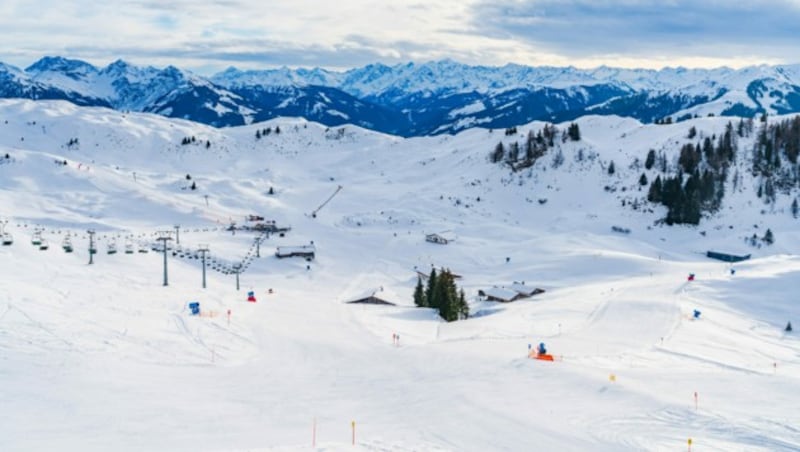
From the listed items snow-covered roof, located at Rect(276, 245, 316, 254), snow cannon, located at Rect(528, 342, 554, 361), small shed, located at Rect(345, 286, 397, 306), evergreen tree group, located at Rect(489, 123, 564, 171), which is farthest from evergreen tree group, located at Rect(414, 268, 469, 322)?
evergreen tree group, located at Rect(489, 123, 564, 171)

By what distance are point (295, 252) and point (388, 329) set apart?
1433 inches

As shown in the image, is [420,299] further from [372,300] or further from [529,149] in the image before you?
[529,149]

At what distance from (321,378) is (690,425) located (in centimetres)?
1692

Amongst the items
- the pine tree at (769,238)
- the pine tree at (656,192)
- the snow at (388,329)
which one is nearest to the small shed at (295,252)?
the snow at (388,329)

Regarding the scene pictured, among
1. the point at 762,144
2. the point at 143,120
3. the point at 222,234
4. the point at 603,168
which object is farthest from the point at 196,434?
the point at 143,120

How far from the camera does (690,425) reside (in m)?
24.0

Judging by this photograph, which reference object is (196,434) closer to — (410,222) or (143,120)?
(410,222)

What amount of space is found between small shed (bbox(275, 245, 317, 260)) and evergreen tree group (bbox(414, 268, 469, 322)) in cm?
2386

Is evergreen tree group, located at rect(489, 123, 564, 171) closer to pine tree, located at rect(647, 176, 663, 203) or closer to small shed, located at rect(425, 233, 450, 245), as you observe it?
pine tree, located at rect(647, 176, 663, 203)

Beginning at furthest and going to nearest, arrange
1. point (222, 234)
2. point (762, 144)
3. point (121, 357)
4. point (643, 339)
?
point (762, 144) < point (222, 234) < point (643, 339) < point (121, 357)

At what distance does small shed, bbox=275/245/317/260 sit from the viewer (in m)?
79.0

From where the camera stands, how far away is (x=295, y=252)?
7969 cm

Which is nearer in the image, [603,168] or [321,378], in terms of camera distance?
[321,378]

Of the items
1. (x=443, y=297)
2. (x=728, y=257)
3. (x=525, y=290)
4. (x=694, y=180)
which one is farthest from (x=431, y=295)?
(x=694, y=180)
